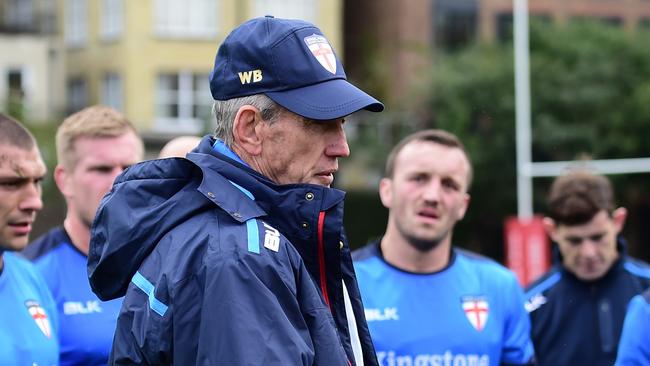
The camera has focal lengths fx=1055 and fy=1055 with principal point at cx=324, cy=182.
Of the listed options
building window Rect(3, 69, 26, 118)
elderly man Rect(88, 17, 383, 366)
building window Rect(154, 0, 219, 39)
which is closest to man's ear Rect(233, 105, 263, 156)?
elderly man Rect(88, 17, 383, 366)

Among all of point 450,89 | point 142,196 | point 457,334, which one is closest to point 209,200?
point 142,196

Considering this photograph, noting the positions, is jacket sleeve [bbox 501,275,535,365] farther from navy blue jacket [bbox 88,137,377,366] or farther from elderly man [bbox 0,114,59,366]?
navy blue jacket [bbox 88,137,377,366]

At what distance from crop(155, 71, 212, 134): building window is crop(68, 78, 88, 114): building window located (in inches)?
128

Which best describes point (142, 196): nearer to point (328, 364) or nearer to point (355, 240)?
point (328, 364)

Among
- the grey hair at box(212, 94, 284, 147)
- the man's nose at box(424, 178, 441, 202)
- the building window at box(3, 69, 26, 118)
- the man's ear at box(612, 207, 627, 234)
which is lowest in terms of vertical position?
the man's ear at box(612, 207, 627, 234)

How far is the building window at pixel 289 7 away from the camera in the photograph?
1458 inches

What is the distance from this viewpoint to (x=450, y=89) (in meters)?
31.6

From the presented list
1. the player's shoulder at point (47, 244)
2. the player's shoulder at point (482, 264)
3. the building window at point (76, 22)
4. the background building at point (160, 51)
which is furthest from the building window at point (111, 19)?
the player's shoulder at point (482, 264)

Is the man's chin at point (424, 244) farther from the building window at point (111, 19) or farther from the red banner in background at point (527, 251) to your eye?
the building window at point (111, 19)

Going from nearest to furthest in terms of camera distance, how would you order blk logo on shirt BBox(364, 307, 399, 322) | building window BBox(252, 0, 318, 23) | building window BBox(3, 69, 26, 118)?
blk logo on shirt BBox(364, 307, 399, 322), building window BBox(3, 69, 26, 118), building window BBox(252, 0, 318, 23)

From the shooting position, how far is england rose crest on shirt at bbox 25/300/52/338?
177 inches

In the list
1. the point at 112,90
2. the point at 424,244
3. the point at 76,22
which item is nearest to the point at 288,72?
the point at 424,244

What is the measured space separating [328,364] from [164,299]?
44 centimetres

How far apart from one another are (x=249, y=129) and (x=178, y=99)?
109ft
